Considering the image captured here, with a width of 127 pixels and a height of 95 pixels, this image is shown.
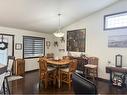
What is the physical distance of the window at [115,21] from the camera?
17.0 feet

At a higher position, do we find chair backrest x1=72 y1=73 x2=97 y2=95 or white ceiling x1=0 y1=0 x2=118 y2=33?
white ceiling x1=0 y1=0 x2=118 y2=33

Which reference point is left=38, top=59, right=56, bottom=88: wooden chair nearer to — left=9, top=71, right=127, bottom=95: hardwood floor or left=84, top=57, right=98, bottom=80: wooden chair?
left=9, top=71, right=127, bottom=95: hardwood floor

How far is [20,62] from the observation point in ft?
20.7

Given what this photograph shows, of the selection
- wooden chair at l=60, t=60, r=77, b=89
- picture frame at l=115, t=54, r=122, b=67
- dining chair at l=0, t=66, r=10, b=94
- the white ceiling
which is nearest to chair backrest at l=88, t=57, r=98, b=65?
picture frame at l=115, t=54, r=122, b=67

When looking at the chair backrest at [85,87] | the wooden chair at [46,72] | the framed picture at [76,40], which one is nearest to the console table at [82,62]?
the framed picture at [76,40]

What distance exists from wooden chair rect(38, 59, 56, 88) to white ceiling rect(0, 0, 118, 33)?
6.07ft

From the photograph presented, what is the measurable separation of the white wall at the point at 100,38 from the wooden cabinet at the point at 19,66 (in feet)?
10.1

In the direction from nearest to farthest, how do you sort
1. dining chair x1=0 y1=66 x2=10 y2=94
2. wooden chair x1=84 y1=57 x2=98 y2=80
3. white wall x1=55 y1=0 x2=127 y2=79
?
dining chair x1=0 y1=66 x2=10 y2=94 < white wall x1=55 y1=0 x2=127 y2=79 < wooden chair x1=84 y1=57 x2=98 y2=80

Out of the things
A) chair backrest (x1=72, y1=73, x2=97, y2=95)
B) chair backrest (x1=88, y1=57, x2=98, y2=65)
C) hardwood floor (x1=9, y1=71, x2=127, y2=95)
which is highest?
chair backrest (x1=72, y1=73, x2=97, y2=95)

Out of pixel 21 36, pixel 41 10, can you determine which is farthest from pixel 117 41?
pixel 21 36

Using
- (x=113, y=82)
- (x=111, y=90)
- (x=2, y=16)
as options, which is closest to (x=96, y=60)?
(x=113, y=82)

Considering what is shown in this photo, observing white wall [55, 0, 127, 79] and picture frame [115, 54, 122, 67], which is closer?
picture frame [115, 54, 122, 67]

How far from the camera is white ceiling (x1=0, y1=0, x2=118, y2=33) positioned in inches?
176

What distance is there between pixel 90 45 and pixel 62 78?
84.3 inches
